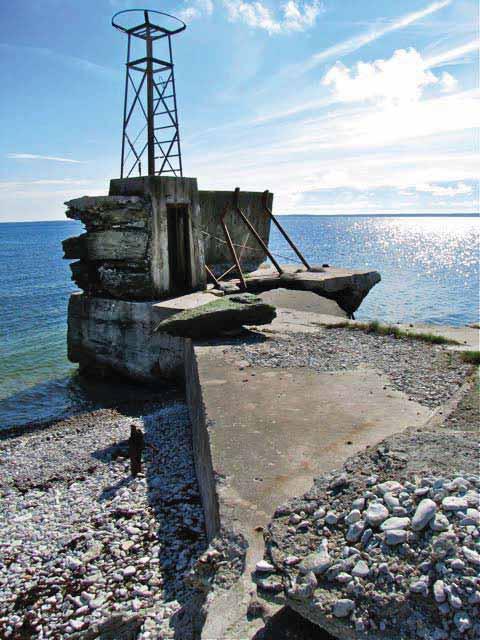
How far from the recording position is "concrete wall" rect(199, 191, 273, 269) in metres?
17.9

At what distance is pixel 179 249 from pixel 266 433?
9401 millimetres

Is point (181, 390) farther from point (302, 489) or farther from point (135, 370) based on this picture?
point (302, 489)

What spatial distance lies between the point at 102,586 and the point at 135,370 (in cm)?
872

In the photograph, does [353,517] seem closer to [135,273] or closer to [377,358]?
[377,358]

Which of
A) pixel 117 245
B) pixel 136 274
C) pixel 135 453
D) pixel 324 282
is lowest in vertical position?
pixel 135 453

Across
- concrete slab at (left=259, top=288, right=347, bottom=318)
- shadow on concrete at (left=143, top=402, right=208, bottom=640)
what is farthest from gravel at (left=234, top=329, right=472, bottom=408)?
concrete slab at (left=259, top=288, right=347, bottom=318)

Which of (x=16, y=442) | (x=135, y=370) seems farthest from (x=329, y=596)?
(x=135, y=370)

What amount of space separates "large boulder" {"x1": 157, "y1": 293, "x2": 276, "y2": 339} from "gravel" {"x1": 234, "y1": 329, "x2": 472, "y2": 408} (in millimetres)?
620

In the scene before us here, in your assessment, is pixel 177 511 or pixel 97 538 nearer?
pixel 97 538

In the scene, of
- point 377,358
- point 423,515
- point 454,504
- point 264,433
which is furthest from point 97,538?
point 377,358

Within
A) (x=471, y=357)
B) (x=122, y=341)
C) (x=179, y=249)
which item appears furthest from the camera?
(x=179, y=249)

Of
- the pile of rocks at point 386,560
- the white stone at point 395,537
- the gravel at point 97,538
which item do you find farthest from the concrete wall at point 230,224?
the white stone at point 395,537

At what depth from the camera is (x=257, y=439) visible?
5750mm

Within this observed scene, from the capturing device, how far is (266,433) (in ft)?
19.3
